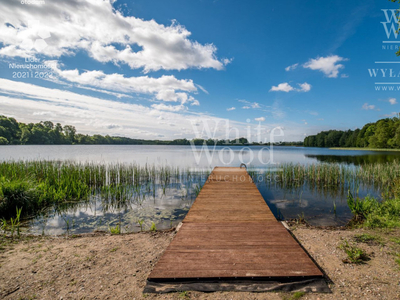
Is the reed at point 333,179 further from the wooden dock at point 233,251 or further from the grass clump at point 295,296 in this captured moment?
the grass clump at point 295,296

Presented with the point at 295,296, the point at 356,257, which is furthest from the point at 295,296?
the point at 356,257

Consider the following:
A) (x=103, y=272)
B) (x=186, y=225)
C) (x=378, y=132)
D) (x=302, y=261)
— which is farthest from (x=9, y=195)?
(x=378, y=132)

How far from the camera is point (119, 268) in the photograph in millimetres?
2971

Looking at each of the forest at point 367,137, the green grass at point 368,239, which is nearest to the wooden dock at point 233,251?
the green grass at point 368,239

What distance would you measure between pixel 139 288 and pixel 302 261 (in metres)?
2.36

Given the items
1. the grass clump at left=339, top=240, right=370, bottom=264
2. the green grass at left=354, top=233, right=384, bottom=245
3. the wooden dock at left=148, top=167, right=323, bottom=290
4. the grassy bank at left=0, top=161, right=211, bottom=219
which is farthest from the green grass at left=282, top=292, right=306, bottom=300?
the grassy bank at left=0, top=161, right=211, bottom=219

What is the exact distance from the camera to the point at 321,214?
6.66 meters

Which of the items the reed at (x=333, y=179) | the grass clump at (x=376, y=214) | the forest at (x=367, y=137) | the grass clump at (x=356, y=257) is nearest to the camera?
the grass clump at (x=356, y=257)

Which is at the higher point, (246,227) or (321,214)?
(246,227)

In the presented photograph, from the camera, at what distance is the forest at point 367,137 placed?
4590 centimetres

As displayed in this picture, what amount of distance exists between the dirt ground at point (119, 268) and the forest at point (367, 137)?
55409 mm

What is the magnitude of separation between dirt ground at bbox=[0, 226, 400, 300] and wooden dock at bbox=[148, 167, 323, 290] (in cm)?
23

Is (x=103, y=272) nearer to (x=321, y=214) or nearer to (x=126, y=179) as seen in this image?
(x=321, y=214)

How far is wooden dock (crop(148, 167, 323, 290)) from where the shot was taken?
2.54 metres
